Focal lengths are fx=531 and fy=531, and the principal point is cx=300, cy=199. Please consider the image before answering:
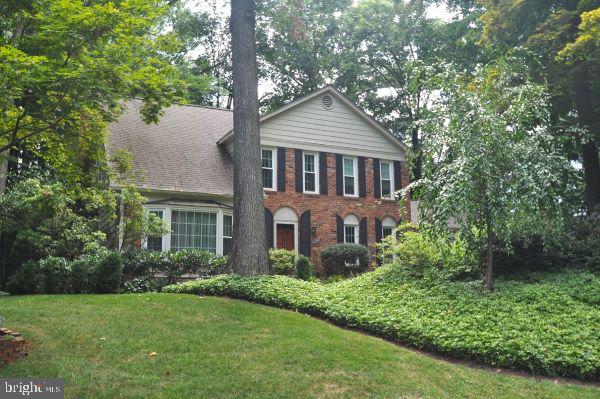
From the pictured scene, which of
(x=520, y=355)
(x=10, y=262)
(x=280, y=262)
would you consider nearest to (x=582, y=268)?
(x=520, y=355)

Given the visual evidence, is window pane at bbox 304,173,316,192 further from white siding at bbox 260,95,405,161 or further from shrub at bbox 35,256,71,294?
shrub at bbox 35,256,71,294

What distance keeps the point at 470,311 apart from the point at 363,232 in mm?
11665

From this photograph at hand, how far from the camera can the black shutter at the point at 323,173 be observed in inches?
781

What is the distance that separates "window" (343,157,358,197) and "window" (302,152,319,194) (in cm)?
127

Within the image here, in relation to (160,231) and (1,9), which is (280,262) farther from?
(1,9)

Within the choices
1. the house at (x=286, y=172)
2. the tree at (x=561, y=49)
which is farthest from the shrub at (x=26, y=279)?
the tree at (x=561, y=49)

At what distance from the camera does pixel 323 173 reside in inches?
786

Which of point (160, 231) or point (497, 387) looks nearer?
point (497, 387)

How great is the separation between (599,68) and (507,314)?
26.7ft

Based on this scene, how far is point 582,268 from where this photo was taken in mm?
10297

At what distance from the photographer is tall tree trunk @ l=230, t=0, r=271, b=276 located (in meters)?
11.1

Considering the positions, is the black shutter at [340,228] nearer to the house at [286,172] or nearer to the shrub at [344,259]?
the house at [286,172]

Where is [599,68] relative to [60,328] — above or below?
above

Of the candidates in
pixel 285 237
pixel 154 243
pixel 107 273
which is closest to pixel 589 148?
pixel 285 237
